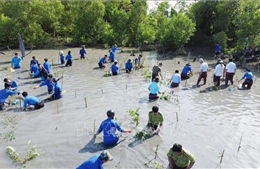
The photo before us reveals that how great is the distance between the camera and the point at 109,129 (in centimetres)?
825

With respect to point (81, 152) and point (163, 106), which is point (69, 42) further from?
point (81, 152)

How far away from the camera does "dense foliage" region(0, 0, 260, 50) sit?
25.0 metres

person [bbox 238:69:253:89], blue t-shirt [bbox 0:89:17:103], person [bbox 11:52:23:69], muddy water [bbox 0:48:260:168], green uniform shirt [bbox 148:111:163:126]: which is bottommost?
muddy water [bbox 0:48:260:168]

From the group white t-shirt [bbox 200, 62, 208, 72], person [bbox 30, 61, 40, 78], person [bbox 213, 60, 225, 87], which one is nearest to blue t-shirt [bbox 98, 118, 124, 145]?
white t-shirt [bbox 200, 62, 208, 72]

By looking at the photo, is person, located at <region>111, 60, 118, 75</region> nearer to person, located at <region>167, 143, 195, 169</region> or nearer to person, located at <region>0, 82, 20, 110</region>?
person, located at <region>0, 82, 20, 110</region>

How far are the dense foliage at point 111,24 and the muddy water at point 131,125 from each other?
34.6 feet

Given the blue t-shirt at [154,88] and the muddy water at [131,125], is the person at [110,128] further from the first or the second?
the blue t-shirt at [154,88]

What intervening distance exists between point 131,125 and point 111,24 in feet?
70.6

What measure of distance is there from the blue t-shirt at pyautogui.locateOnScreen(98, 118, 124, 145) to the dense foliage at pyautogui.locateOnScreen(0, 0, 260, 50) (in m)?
17.3

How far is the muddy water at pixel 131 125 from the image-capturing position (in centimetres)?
797

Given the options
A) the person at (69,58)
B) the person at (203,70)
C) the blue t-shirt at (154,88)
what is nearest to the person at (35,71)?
the person at (69,58)

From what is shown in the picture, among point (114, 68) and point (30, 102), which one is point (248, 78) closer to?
point (114, 68)

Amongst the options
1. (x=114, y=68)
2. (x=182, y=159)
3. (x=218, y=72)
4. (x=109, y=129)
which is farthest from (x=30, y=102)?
(x=218, y=72)

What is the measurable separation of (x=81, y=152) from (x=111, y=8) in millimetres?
24933
